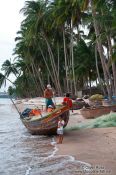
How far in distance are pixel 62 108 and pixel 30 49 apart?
1723 inches

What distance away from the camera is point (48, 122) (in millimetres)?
15211

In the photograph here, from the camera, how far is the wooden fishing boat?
14.7 m

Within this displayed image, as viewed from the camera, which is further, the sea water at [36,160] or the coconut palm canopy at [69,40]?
the coconut palm canopy at [69,40]

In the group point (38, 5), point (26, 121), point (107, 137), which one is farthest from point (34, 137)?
point (38, 5)

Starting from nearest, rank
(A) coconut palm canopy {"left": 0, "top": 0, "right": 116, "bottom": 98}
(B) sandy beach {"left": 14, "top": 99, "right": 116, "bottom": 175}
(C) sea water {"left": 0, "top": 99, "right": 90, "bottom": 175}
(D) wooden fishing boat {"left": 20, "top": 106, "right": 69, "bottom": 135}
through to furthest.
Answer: (B) sandy beach {"left": 14, "top": 99, "right": 116, "bottom": 175}, (C) sea water {"left": 0, "top": 99, "right": 90, "bottom": 175}, (D) wooden fishing boat {"left": 20, "top": 106, "right": 69, "bottom": 135}, (A) coconut palm canopy {"left": 0, "top": 0, "right": 116, "bottom": 98}

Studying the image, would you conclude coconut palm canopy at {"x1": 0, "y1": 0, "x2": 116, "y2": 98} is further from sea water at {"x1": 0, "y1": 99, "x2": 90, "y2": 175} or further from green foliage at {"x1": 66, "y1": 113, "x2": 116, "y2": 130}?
sea water at {"x1": 0, "y1": 99, "x2": 90, "y2": 175}

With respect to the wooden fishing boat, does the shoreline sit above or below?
below

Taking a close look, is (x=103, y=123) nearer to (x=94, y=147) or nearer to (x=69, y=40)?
(x=94, y=147)

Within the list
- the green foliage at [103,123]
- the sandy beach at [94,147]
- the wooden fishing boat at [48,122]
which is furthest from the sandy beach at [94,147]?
the wooden fishing boat at [48,122]

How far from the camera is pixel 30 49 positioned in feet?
190

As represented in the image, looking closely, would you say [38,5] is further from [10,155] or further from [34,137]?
[10,155]

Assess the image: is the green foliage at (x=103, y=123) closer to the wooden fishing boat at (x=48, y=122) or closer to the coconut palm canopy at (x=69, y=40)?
the wooden fishing boat at (x=48, y=122)

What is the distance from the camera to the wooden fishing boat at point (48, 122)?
1474 centimetres

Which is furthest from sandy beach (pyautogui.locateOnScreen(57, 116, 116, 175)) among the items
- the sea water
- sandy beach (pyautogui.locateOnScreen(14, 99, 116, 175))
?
the sea water
